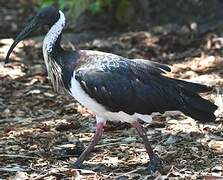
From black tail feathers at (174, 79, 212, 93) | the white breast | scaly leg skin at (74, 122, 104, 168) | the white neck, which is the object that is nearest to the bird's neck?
the white neck

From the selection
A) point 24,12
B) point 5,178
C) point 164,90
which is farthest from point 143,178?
point 24,12

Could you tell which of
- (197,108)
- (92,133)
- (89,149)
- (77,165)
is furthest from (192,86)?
(92,133)

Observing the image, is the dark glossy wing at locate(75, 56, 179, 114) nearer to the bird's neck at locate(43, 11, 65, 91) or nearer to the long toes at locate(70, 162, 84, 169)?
the bird's neck at locate(43, 11, 65, 91)

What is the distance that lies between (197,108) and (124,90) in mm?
661

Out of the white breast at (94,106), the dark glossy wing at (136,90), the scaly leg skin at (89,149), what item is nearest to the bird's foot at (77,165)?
the scaly leg skin at (89,149)

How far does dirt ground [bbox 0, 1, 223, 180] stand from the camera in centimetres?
566

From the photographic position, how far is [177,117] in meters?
7.05

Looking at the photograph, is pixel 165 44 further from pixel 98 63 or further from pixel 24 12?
pixel 98 63

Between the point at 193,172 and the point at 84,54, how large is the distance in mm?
1421

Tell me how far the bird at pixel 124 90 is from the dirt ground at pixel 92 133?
243 mm

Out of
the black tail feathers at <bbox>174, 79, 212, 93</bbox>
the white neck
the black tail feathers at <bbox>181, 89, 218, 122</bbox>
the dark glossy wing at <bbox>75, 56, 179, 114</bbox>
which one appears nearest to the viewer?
the dark glossy wing at <bbox>75, 56, 179, 114</bbox>

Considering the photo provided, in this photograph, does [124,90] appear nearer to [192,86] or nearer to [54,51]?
[192,86]

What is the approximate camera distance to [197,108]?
5668 mm

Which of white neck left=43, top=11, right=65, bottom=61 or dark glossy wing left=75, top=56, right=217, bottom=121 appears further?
white neck left=43, top=11, right=65, bottom=61
